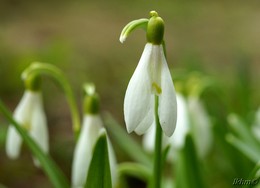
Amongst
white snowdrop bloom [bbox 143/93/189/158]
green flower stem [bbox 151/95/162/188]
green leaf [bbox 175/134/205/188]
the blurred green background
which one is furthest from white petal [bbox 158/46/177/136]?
the blurred green background

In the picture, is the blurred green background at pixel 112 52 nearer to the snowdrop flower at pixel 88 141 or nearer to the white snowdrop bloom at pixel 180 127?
the white snowdrop bloom at pixel 180 127

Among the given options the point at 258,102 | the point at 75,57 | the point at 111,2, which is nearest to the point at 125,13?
the point at 111,2

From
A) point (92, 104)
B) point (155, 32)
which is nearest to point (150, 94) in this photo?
point (155, 32)

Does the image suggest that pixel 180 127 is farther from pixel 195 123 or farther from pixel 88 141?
pixel 88 141

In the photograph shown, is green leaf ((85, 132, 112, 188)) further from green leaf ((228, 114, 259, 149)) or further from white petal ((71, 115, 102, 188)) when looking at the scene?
green leaf ((228, 114, 259, 149))

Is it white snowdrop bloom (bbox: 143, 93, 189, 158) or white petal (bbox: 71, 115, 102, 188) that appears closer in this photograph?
white petal (bbox: 71, 115, 102, 188)

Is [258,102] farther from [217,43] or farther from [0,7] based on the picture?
[0,7]

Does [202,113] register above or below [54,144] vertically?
above
